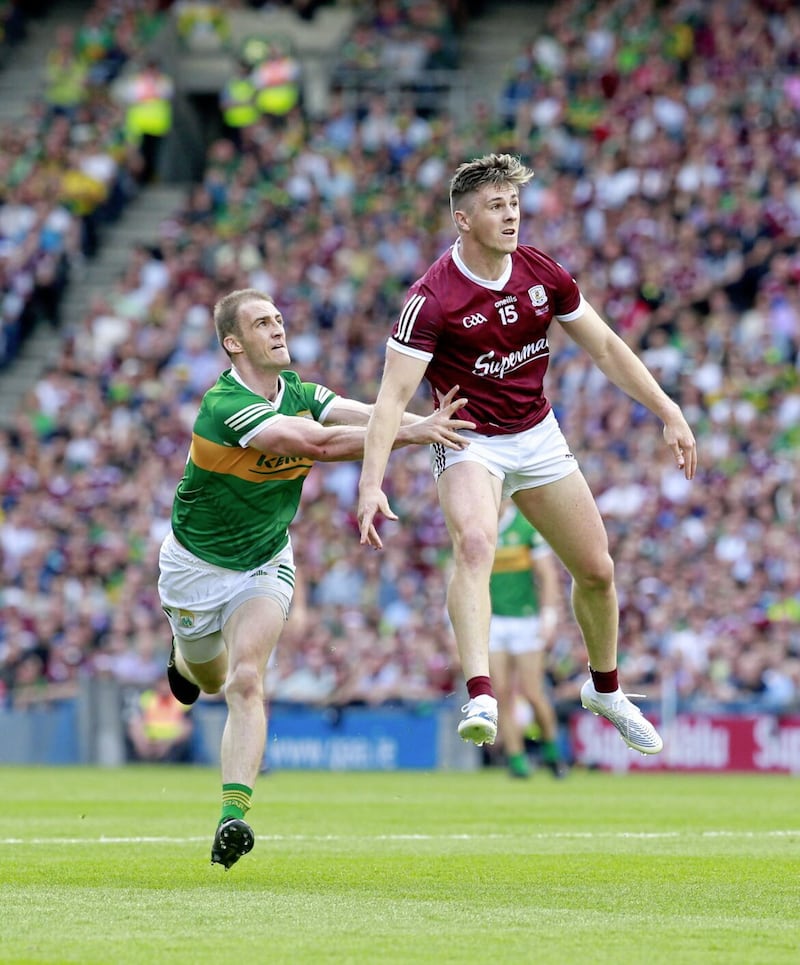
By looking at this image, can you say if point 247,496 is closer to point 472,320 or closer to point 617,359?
point 472,320

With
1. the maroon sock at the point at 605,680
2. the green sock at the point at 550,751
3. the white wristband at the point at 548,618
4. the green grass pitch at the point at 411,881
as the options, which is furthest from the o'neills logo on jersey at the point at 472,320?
the green sock at the point at 550,751

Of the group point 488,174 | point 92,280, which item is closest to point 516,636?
point 488,174

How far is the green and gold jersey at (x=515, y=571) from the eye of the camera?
56.3 ft

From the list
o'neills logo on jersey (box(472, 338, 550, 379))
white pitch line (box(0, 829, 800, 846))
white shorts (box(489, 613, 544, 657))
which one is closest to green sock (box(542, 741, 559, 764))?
white shorts (box(489, 613, 544, 657))

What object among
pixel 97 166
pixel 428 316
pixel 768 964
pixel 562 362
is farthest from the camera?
pixel 97 166

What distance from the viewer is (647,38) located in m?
26.8

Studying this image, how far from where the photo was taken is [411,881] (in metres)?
8.28

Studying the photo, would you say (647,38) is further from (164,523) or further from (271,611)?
(271,611)

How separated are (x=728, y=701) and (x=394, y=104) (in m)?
12.4

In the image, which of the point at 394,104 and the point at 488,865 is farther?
the point at 394,104

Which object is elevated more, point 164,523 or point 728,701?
point 164,523

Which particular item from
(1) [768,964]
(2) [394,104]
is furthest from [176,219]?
(1) [768,964]

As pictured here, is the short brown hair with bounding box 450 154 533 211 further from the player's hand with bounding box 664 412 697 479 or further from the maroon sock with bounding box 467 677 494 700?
the maroon sock with bounding box 467 677 494 700

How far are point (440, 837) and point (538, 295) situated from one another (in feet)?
10.9
